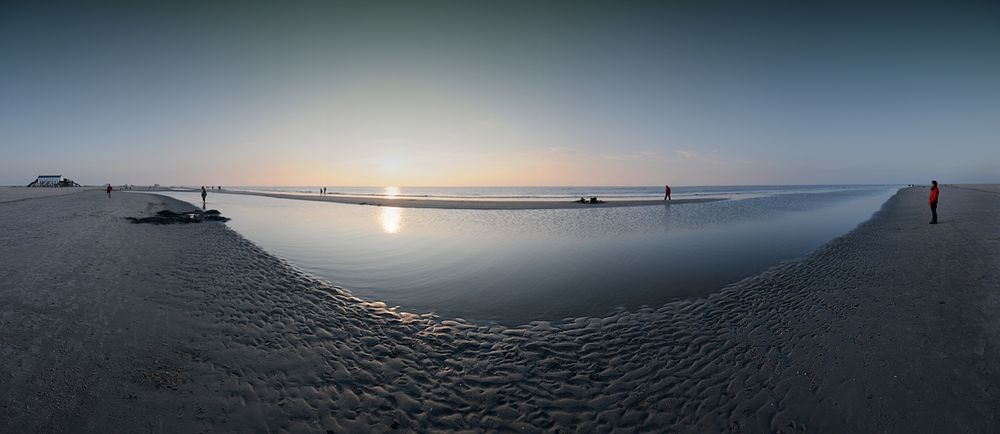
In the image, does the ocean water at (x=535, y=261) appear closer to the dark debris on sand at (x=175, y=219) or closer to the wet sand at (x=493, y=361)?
the wet sand at (x=493, y=361)

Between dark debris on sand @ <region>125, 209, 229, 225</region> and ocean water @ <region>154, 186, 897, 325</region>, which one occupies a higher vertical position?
dark debris on sand @ <region>125, 209, 229, 225</region>

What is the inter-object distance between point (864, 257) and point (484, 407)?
17.6 meters

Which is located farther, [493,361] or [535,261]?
[535,261]

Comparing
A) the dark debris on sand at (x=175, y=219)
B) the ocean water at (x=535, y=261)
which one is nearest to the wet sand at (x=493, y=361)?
the ocean water at (x=535, y=261)

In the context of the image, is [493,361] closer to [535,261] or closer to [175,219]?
[535,261]

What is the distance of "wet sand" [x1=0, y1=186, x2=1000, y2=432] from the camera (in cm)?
518

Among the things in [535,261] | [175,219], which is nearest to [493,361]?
[535,261]

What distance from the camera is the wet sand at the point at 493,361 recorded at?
5176mm

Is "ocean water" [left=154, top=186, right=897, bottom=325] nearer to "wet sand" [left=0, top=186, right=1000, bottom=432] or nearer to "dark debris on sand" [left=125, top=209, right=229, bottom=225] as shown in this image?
"wet sand" [left=0, top=186, right=1000, bottom=432]

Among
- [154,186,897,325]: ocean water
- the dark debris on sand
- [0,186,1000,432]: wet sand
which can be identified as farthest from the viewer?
the dark debris on sand

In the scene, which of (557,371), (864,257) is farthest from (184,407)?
(864,257)

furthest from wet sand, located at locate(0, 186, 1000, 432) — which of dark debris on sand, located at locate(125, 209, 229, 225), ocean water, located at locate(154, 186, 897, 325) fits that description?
dark debris on sand, located at locate(125, 209, 229, 225)

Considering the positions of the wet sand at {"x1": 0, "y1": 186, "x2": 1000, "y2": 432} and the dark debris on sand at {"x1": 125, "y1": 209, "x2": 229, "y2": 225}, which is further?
the dark debris on sand at {"x1": 125, "y1": 209, "x2": 229, "y2": 225}

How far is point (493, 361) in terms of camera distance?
22.6ft
